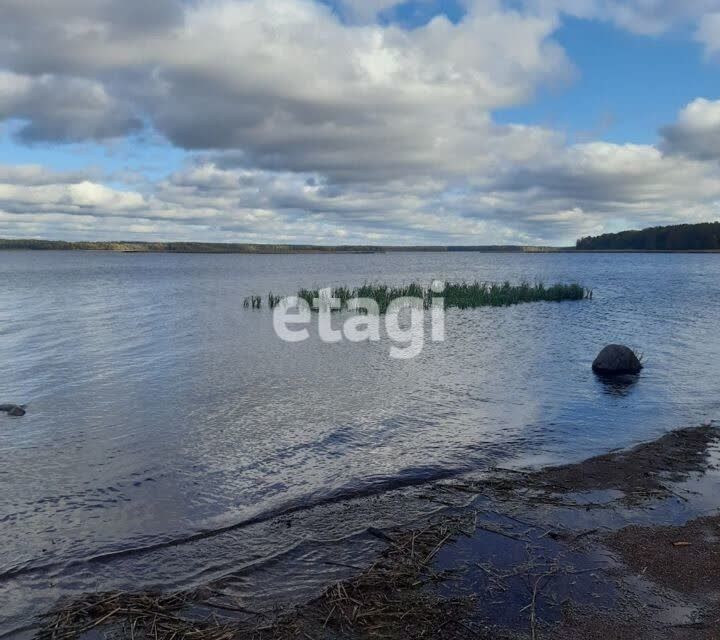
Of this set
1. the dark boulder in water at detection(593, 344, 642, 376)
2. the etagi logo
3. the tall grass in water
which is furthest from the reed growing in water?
the dark boulder in water at detection(593, 344, 642, 376)

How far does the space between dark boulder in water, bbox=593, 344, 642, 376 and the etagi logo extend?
8989 mm

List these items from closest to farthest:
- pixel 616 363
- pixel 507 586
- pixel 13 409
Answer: pixel 507 586, pixel 13 409, pixel 616 363

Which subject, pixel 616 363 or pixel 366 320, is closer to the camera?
pixel 616 363

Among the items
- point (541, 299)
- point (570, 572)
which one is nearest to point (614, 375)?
point (570, 572)

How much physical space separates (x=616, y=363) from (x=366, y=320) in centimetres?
2236

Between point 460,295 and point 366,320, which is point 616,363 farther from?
point 460,295

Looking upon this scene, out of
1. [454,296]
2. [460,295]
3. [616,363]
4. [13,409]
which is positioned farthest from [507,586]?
[460,295]

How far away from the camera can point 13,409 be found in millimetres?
19875

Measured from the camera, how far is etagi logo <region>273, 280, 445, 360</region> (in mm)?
36500

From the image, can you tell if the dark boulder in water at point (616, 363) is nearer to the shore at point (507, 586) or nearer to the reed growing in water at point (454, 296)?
the shore at point (507, 586)

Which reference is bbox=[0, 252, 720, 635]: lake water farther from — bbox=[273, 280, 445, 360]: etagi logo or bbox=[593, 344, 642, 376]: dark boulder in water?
bbox=[273, 280, 445, 360]: etagi logo

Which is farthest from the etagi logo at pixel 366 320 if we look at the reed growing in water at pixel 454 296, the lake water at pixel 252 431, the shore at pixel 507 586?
the shore at pixel 507 586

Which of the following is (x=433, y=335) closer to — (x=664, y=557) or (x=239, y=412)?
(x=239, y=412)

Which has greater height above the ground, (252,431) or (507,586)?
(507,586)
